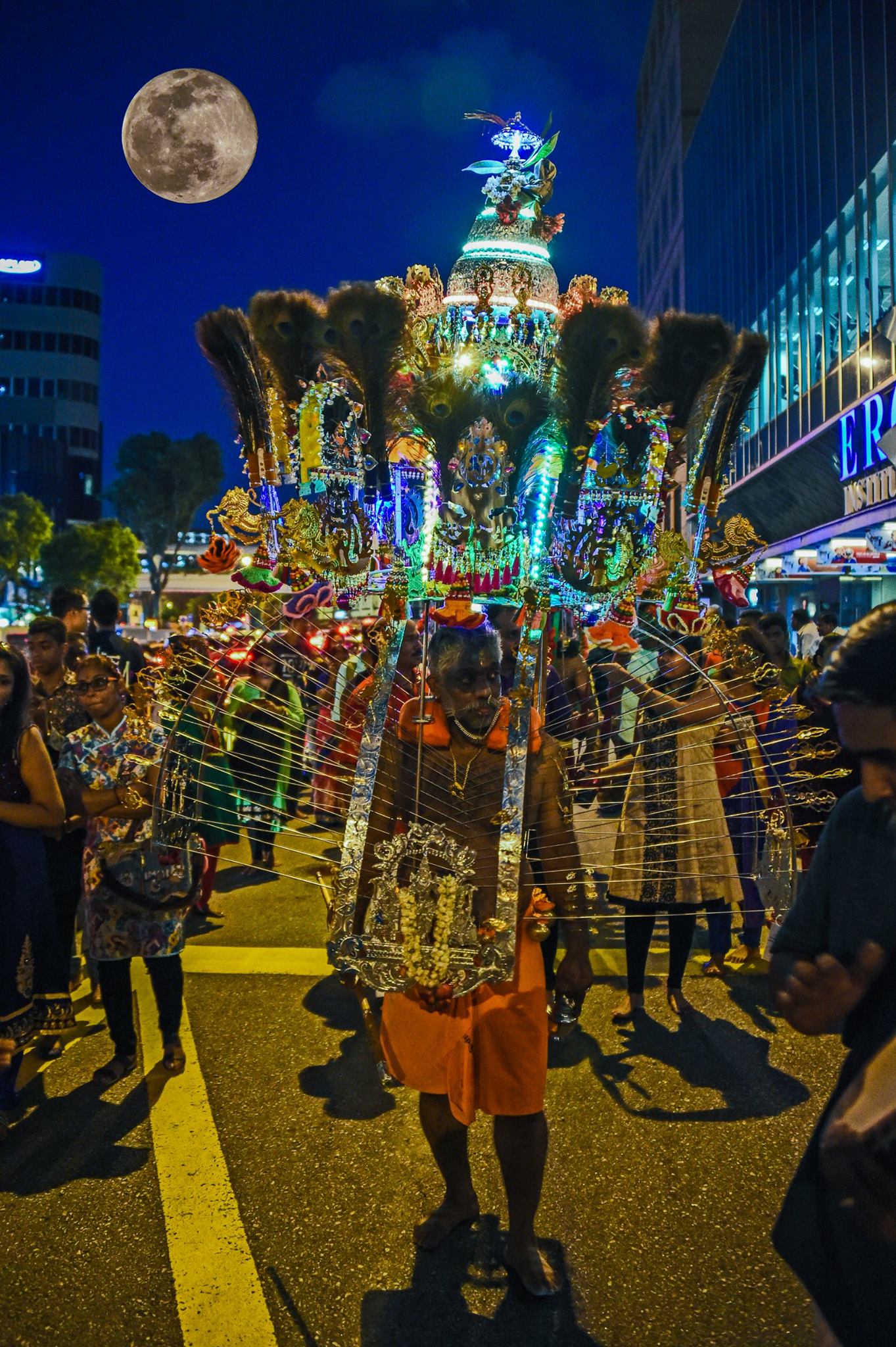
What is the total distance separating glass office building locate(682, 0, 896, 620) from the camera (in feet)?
65.1

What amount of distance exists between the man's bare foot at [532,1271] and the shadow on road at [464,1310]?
3 cm

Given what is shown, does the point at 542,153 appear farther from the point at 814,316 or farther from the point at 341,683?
the point at 814,316

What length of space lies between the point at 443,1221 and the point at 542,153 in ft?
25.0

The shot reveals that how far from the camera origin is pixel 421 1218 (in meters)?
3.35

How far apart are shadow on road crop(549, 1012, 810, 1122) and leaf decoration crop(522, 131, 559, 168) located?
6.46 metres

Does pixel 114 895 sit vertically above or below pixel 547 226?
below

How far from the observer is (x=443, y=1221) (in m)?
3.21

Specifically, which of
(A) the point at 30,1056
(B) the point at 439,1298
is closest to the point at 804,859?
(B) the point at 439,1298

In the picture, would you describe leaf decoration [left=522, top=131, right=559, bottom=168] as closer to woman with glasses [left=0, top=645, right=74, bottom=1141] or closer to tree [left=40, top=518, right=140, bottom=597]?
woman with glasses [left=0, top=645, right=74, bottom=1141]

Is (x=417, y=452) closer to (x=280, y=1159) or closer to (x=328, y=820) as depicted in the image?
(x=280, y=1159)

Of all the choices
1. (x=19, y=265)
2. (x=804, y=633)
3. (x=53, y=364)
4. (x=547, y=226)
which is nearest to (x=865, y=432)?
(x=804, y=633)

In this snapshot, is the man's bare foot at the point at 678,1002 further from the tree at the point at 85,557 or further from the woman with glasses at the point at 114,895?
the tree at the point at 85,557

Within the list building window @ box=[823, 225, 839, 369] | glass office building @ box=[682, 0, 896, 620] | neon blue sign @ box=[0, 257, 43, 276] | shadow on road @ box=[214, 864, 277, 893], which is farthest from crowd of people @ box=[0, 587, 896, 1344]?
neon blue sign @ box=[0, 257, 43, 276]

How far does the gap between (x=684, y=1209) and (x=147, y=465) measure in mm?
60148
